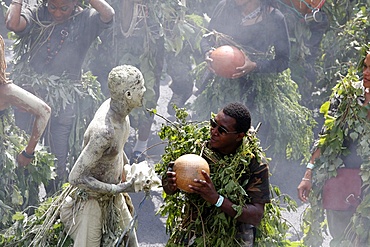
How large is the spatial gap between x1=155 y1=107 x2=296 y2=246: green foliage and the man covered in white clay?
0.24 metres

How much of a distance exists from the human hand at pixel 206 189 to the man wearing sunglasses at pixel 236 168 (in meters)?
0.04

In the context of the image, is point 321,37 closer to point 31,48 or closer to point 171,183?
point 31,48

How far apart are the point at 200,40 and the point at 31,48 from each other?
186 centimetres

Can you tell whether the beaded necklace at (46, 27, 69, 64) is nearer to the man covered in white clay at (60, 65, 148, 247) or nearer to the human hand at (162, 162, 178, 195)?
the man covered in white clay at (60, 65, 148, 247)

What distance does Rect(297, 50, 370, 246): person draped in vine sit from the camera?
6137 millimetres

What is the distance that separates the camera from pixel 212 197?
470 centimetres

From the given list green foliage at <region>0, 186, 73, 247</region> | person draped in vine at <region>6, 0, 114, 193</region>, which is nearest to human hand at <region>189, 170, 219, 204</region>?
green foliage at <region>0, 186, 73, 247</region>

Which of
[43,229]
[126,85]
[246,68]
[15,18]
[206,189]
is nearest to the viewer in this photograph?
[206,189]

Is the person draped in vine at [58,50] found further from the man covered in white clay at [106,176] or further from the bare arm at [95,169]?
the bare arm at [95,169]

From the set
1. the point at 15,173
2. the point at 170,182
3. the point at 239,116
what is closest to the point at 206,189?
the point at 170,182

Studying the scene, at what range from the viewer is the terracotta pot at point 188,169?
4.68 meters

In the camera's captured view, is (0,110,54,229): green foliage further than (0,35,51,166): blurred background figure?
Yes

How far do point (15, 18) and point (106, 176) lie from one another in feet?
8.56

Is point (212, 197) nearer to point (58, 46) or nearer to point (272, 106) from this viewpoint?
point (58, 46)
